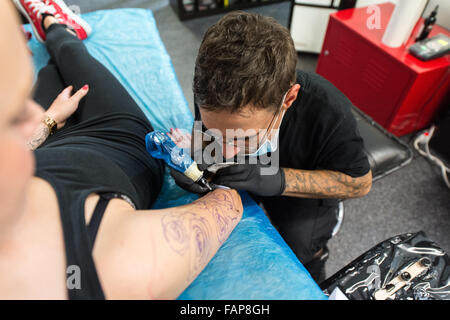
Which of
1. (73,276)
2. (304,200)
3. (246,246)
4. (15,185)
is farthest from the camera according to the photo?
(304,200)

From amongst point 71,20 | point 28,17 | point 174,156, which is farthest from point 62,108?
point 28,17

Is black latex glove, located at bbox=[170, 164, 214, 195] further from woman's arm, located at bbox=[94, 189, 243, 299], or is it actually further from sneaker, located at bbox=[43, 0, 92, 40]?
sneaker, located at bbox=[43, 0, 92, 40]

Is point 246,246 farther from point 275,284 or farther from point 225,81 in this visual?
point 225,81

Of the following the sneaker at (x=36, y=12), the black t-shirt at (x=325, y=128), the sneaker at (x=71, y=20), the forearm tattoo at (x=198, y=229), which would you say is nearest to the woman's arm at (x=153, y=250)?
the forearm tattoo at (x=198, y=229)

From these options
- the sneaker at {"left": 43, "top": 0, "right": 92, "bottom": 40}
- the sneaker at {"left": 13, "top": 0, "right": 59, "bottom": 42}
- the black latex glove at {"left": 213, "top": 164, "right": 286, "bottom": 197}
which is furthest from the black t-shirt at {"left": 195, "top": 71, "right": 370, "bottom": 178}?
the sneaker at {"left": 13, "top": 0, "right": 59, "bottom": 42}

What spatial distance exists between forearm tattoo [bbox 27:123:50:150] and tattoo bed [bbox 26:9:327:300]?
17.2 inches

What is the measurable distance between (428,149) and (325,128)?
58.3 inches

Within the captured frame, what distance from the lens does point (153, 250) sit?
591 millimetres

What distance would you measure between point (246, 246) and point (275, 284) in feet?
0.48

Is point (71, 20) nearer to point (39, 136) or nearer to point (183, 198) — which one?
point (39, 136)
